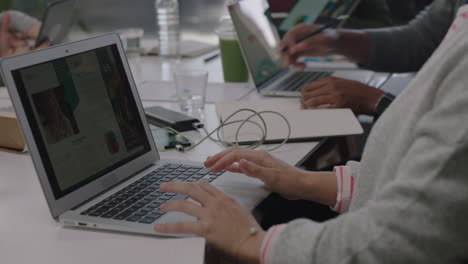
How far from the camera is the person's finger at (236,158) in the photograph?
100 cm

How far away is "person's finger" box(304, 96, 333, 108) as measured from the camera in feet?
4.67

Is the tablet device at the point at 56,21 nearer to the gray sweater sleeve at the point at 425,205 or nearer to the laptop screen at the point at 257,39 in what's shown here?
the laptop screen at the point at 257,39

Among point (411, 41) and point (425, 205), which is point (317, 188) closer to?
point (425, 205)

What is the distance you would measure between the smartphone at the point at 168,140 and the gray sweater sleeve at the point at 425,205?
1.86 ft

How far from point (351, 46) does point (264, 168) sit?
106cm

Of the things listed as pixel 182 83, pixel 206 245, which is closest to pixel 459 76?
pixel 206 245

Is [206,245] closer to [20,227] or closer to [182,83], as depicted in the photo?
[20,227]

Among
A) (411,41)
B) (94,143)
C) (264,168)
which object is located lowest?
(411,41)

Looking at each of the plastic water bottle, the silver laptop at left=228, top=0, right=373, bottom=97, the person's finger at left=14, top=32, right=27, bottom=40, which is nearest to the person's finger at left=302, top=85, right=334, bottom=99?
the silver laptop at left=228, top=0, right=373, bottom=97

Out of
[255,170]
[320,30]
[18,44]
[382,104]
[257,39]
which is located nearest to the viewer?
[255,170]

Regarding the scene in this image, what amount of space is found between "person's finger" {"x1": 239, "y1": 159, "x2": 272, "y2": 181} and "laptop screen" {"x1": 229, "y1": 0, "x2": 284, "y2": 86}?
2.20 ft

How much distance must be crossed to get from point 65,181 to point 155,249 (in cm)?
20

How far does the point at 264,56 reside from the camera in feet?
5.63

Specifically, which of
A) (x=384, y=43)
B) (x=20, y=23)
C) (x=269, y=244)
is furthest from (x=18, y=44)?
(x=269, y=244)
